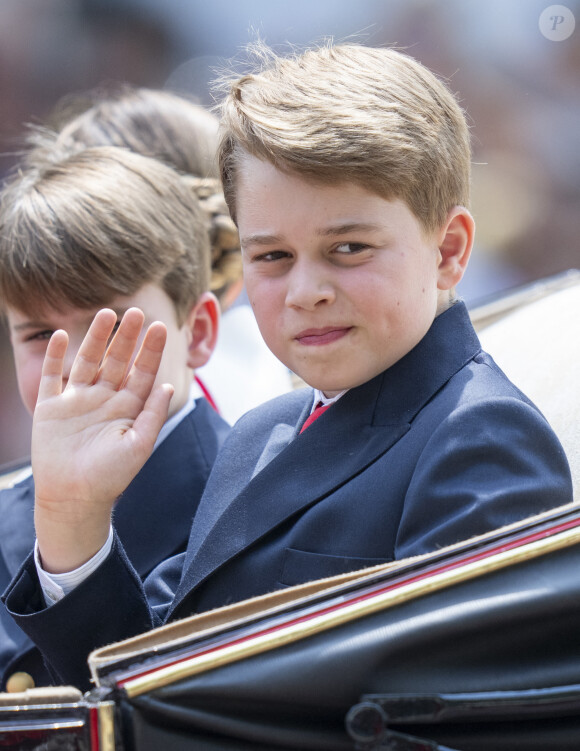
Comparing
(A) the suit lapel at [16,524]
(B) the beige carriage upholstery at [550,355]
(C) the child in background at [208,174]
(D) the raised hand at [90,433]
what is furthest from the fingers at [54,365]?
(C) the child in background at [208,174]

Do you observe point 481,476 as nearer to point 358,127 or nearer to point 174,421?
point 358,127

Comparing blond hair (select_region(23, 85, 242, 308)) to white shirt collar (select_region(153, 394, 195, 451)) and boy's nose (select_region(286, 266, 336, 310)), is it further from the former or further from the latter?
boy's nose (select_region(286, 266, 336, 310))

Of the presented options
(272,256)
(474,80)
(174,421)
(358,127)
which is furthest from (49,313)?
(474,80)

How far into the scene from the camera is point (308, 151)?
0.78 metres

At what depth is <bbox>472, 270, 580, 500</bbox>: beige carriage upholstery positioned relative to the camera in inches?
39.6

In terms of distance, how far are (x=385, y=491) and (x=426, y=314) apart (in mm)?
184

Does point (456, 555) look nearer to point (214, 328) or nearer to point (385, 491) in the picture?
point (385, 491)

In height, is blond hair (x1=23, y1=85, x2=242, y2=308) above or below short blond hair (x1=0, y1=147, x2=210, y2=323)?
above

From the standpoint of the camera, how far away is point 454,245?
883mm

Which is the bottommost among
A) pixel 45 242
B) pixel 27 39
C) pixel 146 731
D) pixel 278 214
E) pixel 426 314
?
pixel 146 731

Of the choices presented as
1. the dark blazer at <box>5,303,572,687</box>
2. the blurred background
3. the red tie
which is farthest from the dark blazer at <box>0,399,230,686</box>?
the blurred background

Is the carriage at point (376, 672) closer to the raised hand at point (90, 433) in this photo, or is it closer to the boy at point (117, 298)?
the raised hand at point (90, 433)

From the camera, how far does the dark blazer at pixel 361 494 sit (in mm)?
691

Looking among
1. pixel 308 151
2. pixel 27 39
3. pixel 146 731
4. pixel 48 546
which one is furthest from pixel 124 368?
pixel 27 39
